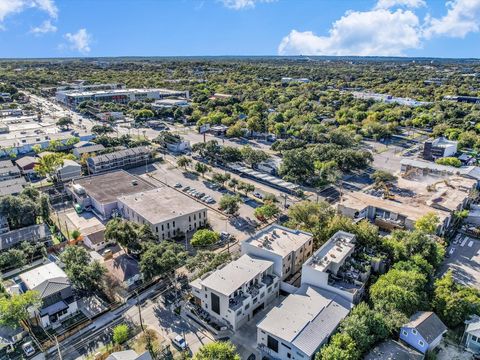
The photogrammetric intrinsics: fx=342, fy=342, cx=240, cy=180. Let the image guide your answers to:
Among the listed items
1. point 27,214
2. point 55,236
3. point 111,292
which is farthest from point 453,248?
point 27,214

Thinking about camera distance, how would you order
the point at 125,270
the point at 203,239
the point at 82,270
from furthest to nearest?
the point at 203,239, the point at 125,270, the point at 82,270

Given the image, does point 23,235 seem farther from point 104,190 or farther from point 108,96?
point 108,96

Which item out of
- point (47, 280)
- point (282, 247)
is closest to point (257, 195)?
point (282, 247)

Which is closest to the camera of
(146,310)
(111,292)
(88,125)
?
(146,310)

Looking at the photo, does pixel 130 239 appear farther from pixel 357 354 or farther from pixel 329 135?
pixel 329 135

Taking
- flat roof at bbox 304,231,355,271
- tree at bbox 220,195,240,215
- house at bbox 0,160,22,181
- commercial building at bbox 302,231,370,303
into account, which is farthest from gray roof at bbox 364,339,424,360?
house at bbox 0,160,22,181
